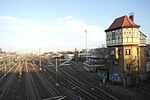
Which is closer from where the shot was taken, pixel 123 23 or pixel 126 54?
pixel 126 54

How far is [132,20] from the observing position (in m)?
37.0

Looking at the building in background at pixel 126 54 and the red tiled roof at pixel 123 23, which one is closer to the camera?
the building in background at pixel 126 54

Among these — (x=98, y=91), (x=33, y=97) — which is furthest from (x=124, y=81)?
(x=33, y=97)

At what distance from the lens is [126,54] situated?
110 feet

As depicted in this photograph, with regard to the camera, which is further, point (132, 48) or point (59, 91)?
point (132, 48)

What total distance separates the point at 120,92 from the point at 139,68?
30.5 ft

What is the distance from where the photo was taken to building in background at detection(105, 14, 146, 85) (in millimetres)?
33125

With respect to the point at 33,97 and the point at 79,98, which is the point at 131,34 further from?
the point at 33,97

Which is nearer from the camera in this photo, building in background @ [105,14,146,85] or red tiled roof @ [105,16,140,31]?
building in background @ [105,14,146,85]

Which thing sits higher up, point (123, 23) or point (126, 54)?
point (123, 23)

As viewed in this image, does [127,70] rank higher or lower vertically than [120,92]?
higher

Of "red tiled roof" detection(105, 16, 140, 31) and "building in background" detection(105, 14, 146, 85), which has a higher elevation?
"red tiled roof" detection(105, 16, 140, 31)

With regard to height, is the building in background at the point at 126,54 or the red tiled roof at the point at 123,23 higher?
the red tiled roof at the point at 123,23

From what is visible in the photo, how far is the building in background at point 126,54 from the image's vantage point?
1304 inches
